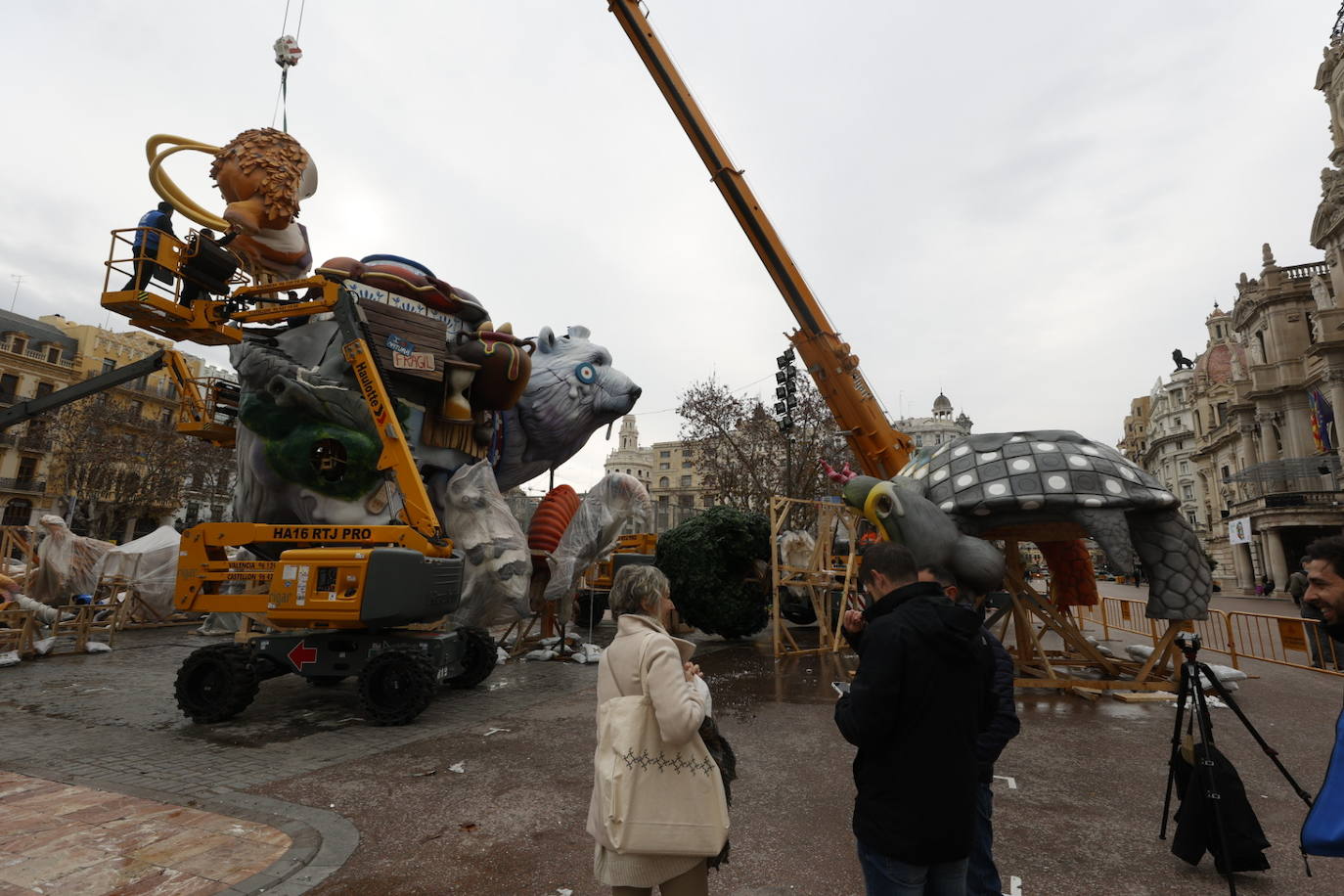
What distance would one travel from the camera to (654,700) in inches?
82.1

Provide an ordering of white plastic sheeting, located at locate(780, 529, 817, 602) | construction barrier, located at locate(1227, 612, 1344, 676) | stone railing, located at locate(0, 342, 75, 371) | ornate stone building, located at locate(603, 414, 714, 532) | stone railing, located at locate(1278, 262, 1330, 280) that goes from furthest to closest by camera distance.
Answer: ornate stone building, located at locate(603, 414, 714, 532), stone railing, located at locate(0, 342, 75, 371), stone railing, located at locate(1278, 262, 1330, 280), white plastic sheeting, located at locate(780, 529, 817, 602), construction barrier, located at locate(1227, 612, 1344, 676)

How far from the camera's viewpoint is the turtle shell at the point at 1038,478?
6.24 metres

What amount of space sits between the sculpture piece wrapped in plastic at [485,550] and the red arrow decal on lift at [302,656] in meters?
1.96

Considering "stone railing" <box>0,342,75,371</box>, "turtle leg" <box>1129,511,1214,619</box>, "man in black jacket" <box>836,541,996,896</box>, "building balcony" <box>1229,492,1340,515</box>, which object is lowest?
"man in black jacket" <box>836,541,996,896</box>

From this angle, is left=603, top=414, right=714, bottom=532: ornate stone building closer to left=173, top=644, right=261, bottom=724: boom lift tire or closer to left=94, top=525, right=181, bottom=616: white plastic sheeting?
left=94, top=525, right=181, bottom=616: white plastic sheeting

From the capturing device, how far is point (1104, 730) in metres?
6.12

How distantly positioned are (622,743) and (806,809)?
2635 mm

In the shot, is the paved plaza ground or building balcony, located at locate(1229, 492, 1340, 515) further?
building balcony, located at locate(1229, 492, 1340, 515)

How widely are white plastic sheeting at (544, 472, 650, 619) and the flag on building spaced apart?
33.2 meters

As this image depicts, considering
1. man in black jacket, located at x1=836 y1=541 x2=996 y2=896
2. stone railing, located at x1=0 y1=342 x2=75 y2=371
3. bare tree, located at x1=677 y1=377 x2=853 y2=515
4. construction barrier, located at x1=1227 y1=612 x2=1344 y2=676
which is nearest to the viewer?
man in black jacket, located at x1=836 y1=541 x2=996 y2=896

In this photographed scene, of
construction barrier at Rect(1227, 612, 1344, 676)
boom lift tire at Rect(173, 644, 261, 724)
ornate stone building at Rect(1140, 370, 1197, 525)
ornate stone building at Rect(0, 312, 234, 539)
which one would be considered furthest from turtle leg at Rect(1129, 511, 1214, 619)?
ornate stone building at Rect(1140, 370, 1197, 525)

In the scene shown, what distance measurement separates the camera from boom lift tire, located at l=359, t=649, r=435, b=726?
20.1ft

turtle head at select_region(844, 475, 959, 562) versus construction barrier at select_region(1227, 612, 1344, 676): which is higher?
turtle head at select_region(844, 475, 959, 562)

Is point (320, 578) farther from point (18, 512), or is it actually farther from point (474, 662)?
point (18, 512)
